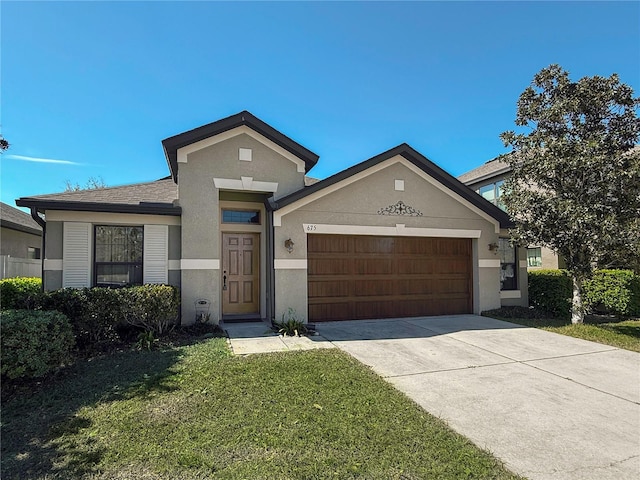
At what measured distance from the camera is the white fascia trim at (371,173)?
343 inches

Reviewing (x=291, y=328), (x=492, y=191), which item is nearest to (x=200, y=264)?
(x=291, y=328)

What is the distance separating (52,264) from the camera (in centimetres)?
782

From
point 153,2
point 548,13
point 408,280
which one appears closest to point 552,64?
point 548,13

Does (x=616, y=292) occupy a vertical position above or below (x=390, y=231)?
below

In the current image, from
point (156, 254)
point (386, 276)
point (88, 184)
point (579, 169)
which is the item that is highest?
point (88, 184)

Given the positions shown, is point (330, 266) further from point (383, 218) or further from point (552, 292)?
point (552, 292)

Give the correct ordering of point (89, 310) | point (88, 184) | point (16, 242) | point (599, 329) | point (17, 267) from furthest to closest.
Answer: point (88, 184), point (16, 242), point (17, 267), point (599, 329), point (89, 310)

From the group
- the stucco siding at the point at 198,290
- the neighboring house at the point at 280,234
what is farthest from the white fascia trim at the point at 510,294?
the stucco siding at the point at 198,290

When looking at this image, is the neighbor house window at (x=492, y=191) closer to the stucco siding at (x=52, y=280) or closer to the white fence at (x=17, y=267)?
the stucco siding at (x=52, y=280)

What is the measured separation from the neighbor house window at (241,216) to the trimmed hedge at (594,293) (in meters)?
9.05

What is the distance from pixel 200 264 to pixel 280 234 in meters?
2.09

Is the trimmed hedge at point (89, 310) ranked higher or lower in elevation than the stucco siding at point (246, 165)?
lower

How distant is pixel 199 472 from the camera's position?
2777 millimetres

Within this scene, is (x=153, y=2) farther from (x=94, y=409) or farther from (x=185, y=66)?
(x=94, y=409)
